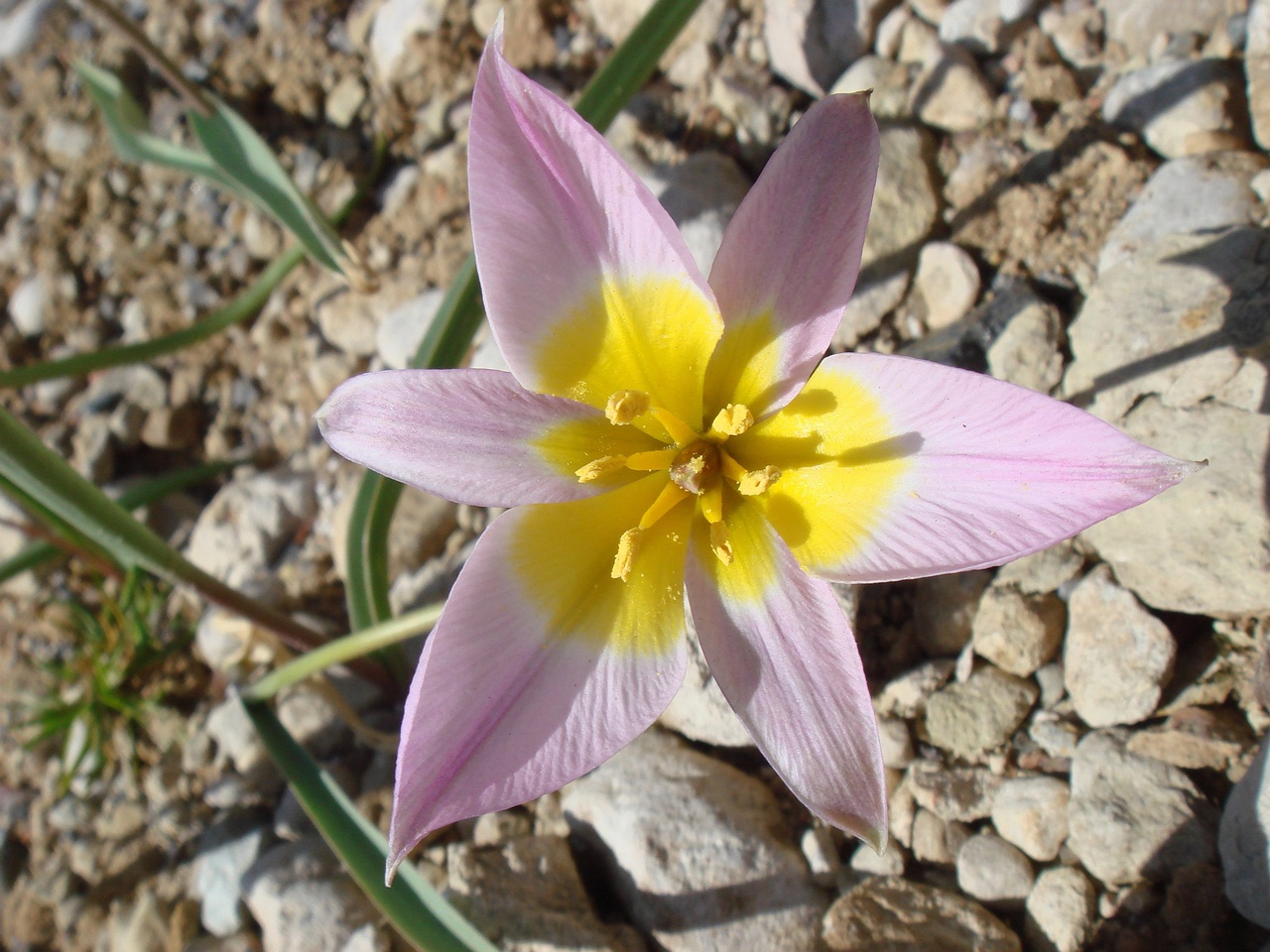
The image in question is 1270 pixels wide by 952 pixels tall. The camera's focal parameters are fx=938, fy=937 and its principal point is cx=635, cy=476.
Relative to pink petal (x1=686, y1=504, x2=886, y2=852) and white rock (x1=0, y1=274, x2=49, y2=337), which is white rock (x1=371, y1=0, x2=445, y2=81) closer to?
white rock (x1=0, y1=274, x2=49, y2=337)

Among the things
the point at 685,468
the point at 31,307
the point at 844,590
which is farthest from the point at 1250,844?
the point at 31,307

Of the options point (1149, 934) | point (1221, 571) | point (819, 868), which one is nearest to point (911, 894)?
point (819, 868)

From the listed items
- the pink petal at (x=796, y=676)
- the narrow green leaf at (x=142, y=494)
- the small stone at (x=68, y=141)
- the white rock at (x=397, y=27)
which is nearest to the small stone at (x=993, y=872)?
the pink petal at (x=796, y=676)

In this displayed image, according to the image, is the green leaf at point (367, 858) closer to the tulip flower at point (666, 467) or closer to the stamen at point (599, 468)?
the tulip flower at point (666, 467)

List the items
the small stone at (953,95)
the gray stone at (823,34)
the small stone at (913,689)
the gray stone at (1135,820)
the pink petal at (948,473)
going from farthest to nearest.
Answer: the gray stone at (823,34) → the small stone at (953,95) → the small stone at (913,689) → the gray stone at (1135,820) → the pink petal at (948,473)

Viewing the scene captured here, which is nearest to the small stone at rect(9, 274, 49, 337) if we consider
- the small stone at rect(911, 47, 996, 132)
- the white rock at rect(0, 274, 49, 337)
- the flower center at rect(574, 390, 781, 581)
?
the white rock at rect(0, 274, 49, 337)
